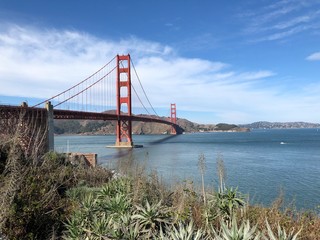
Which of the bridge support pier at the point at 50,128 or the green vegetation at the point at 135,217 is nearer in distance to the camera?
the green vegetation at the point at 135,217

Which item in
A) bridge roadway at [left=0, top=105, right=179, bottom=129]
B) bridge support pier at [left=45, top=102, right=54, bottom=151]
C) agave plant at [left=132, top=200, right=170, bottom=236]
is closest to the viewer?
agave plant at [left=132, top=200, right=170, bottom=236]

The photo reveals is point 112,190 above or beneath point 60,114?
beneath

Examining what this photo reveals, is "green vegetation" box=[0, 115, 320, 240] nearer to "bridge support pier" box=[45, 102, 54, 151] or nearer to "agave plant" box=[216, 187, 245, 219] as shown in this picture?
"agave plant" box=[216, 187, 245, 219]

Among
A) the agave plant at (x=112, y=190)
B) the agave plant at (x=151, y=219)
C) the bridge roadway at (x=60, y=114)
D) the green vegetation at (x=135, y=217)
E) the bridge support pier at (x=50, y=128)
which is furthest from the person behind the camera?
the bridge support pier at (x=50, y=128)

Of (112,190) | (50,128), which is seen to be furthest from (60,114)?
(112,190)

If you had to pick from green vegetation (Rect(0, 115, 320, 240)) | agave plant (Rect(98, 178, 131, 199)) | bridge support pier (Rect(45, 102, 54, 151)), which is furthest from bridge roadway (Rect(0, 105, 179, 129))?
agave plant (Rect(98, 178, 131, 199))

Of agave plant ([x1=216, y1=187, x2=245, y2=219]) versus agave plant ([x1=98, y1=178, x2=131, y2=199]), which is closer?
agave plant ([x1=216, y1=187, x2=245, y2=219])

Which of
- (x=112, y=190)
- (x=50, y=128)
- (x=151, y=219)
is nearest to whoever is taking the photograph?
(x=151, y=219)

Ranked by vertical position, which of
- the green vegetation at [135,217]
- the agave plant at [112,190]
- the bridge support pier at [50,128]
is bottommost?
the green vegetation at [135,217]

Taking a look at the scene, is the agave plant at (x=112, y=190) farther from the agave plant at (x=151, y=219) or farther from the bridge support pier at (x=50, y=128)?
the bridge support pier at (x=50, y=128)

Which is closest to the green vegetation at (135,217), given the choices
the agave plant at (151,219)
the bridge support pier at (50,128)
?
the agave plant at (151,219)

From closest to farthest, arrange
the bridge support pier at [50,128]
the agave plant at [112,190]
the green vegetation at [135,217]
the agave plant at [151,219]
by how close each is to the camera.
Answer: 1. the green vegetation at [135,217]
2. the agave plant at [151,219]
3. the agave plant at [112,190]
4. the bridge support pier at [50,128]

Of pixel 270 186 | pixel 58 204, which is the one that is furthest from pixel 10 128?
pixel 270 186

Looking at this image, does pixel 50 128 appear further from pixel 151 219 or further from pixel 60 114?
pixel 151 219
